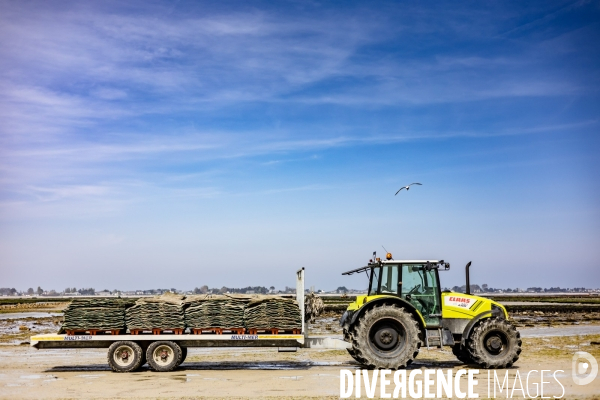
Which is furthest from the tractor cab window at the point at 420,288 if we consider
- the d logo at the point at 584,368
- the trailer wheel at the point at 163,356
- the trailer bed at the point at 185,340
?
the trailer wheel at the point at 163,356

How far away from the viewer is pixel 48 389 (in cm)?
1219

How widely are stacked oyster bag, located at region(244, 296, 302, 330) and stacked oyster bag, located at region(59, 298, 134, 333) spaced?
10.7 ft

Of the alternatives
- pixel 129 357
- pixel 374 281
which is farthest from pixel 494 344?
pixel 129 357

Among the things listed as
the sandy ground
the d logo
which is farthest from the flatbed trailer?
the d logo

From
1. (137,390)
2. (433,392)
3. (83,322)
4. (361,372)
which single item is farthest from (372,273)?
(83,322)

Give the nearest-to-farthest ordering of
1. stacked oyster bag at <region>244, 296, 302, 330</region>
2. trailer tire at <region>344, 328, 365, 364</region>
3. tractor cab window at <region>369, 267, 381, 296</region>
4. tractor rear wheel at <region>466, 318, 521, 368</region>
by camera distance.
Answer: trailer tire at <region>344, 328, 365, 364</region>, tractor rear wheel at <region>466, 318, 521, 368</region>, stacked oyster bag at <region>244, 296, 302, 330</region>, tractor cab window at <region>369, 267, 381, 296</region>

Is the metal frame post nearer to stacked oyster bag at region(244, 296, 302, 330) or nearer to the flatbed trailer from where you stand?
the flatbed trailer

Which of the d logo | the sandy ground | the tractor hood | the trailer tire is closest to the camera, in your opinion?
the sandy ground

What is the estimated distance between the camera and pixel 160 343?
14391mm

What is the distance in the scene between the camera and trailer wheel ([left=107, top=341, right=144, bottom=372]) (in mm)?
14344

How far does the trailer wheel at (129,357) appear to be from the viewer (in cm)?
1434

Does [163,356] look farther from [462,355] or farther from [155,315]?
[462,355]

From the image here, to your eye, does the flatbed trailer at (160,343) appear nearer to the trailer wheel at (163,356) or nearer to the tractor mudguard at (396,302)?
the trailer wheel at (163,356)

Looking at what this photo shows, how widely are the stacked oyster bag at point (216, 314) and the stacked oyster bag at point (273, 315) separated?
0.75 ft
